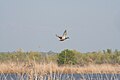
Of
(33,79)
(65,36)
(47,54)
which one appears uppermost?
(65,36)

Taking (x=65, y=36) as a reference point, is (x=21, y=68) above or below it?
below

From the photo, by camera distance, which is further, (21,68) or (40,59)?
(40,59)

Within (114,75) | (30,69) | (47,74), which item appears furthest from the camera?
(114,75)

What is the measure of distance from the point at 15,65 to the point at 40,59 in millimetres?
589

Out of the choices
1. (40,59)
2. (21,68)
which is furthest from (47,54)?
(21,68)

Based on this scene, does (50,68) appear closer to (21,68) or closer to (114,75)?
(21,68)

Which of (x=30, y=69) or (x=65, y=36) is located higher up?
(x=65, y=36)

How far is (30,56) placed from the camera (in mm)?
6016

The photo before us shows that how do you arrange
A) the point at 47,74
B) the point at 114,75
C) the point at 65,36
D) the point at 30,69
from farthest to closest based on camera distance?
the point at 65,36, the point at 114,75, the point at 47,74, the point at 30,69

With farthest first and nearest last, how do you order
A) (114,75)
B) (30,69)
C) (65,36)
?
(65,36), (114,75), (30,69)

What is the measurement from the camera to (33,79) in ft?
19.1

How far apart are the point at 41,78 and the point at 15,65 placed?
44cm

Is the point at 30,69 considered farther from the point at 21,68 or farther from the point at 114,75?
the point at 114,75

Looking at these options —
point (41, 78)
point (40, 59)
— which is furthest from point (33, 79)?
point (40, 59)
